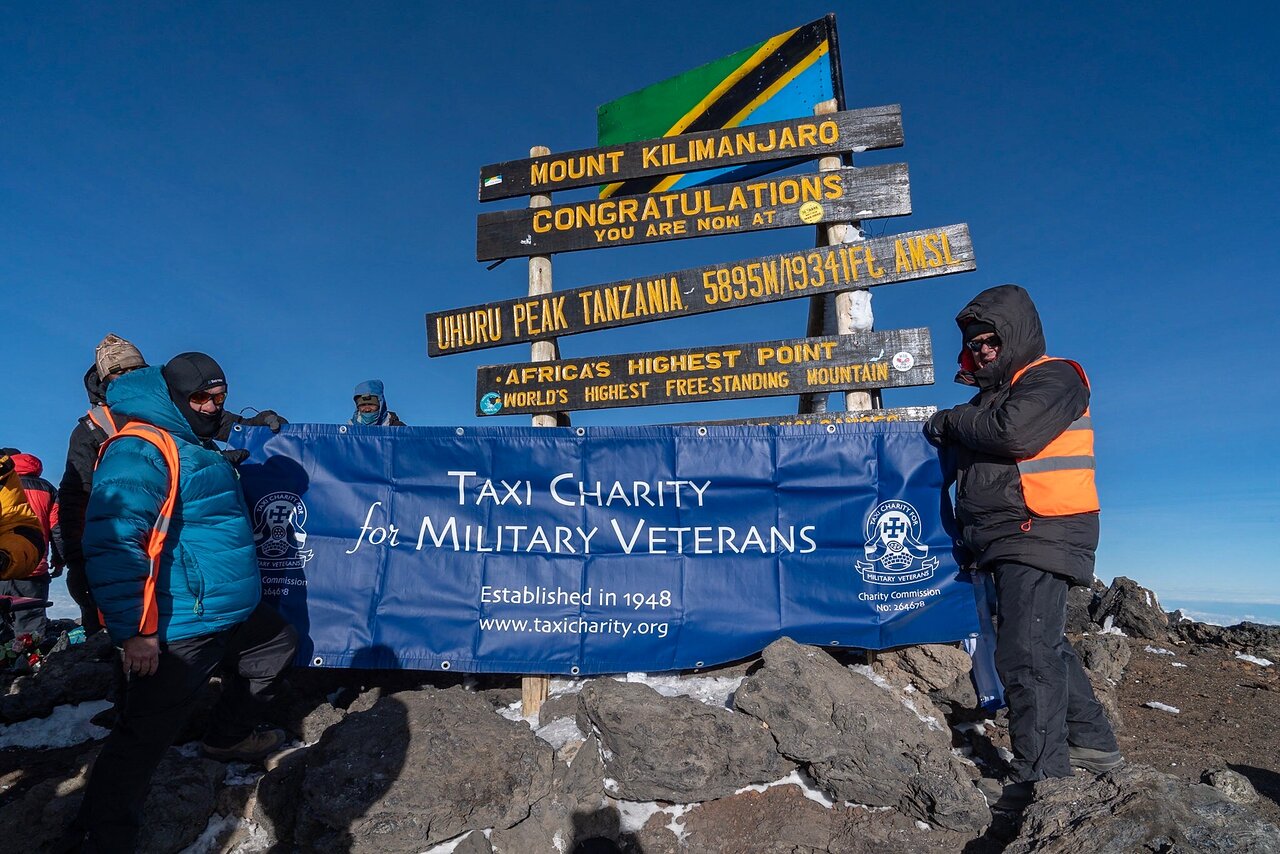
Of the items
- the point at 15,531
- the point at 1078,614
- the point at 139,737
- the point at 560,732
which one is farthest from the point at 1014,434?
the point at 15,531

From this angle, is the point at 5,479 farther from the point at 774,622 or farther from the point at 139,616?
the point at 774,622

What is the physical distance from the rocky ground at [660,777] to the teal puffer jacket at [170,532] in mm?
979

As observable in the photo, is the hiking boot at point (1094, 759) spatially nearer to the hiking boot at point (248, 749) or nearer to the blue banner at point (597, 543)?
the blue banner at point (597, 543)

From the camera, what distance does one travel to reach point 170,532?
3355 millimetres

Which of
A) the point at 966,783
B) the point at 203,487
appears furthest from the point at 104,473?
the point at 966,783

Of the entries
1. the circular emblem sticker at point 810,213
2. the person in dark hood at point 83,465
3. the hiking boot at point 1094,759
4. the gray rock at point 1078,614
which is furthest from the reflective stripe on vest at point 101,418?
the gray rock at point 1078,614

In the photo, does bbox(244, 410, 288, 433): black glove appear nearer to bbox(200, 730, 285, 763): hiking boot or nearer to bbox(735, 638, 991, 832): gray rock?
bbox(200, 730, 285, 763): hiking boot

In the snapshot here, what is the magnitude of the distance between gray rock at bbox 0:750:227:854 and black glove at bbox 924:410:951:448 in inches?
188

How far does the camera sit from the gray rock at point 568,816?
11.7 feet

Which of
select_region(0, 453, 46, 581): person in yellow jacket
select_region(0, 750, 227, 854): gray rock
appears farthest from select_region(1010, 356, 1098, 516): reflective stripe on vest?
select_region(0, 453, 46, 581): person in yellow jacket

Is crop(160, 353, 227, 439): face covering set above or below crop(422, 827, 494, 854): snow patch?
above

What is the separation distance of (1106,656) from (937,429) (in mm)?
2945

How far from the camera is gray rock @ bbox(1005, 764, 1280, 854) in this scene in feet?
8.65

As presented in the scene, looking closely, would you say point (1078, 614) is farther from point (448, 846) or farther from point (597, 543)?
point (448, 846)
